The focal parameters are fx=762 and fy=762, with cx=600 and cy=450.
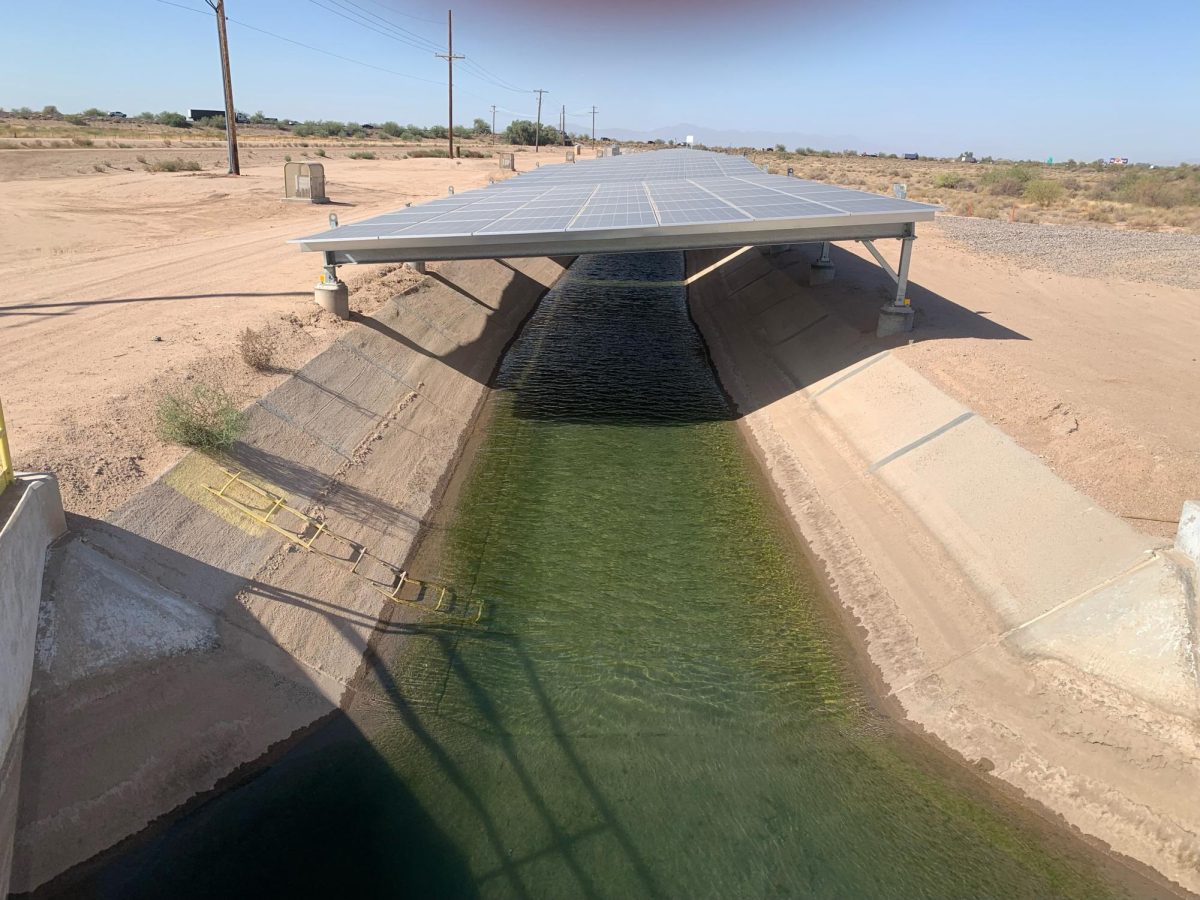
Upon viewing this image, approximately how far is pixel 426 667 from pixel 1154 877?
10664 millimetres

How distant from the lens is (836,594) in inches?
603

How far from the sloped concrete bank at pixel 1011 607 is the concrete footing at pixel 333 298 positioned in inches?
532

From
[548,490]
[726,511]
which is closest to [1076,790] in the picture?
[726,511]

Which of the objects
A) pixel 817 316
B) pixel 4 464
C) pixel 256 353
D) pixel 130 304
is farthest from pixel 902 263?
pixel 130 304

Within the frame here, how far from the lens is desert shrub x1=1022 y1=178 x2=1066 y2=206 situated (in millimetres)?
60844

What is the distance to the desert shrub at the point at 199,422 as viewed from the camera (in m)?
14.4

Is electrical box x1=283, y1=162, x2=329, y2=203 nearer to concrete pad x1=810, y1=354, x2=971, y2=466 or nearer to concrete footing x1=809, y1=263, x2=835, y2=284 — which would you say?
concrete footing x1=809, y1=263, x2=835, y2=284

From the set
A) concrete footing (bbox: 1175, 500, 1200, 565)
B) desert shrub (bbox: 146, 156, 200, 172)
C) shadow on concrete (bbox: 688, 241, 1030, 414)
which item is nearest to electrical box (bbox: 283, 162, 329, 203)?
desert shrub (bbox: 146, 156, 200, 172)

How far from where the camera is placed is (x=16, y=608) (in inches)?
368

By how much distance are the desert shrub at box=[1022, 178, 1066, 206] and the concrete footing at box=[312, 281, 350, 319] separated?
59249 millimetres

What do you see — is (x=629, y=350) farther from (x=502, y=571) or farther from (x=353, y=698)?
(x=353, y=698)

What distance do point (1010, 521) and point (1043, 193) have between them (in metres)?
58.4

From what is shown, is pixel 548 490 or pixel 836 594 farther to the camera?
pixel 548 490

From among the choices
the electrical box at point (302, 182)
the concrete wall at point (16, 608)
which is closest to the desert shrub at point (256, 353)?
the concrete wall at point (16, 608)
